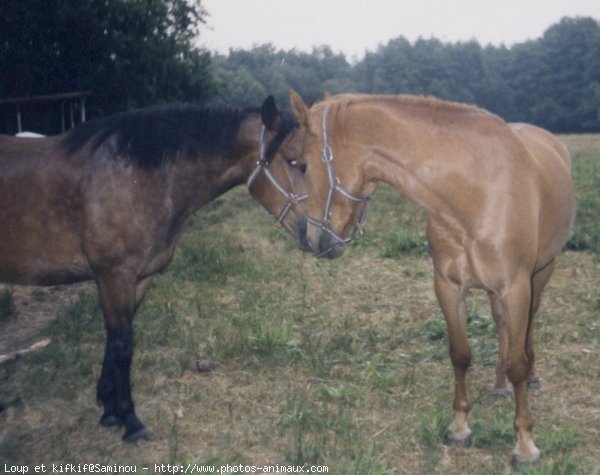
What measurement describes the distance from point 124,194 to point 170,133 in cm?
49

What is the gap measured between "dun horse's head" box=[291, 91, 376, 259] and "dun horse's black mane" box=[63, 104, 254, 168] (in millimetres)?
661

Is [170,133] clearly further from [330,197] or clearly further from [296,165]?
[330,197]

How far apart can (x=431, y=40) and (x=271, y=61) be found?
27546 millimetres

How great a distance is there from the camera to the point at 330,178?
3293 mm

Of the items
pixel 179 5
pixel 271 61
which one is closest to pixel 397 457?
pixel 179 5

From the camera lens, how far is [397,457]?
11.6ft

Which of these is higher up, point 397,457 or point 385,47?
point 385,47

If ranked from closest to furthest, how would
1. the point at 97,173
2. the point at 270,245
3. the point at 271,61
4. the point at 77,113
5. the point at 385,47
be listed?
the point at 97,173, the point at 270,245, the point at 77,113, the point at 271,61, the point at 385,47

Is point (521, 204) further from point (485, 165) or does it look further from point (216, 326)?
point (216, 326)

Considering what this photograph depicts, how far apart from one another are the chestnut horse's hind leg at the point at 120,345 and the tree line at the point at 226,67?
1.51 metres

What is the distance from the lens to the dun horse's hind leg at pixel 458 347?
3.66 meters

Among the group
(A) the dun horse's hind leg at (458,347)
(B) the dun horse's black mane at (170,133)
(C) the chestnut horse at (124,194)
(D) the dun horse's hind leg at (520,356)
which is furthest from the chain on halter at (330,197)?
(D) the dun horse's hind leg at (520,356)

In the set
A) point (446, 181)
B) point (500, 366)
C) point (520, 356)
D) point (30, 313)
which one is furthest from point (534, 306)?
point (30, 313)

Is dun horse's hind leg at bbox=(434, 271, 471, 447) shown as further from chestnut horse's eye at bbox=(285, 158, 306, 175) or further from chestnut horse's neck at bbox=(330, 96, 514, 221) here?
chestnut horse's eye at bbox=(285, 158, 306, 175)
